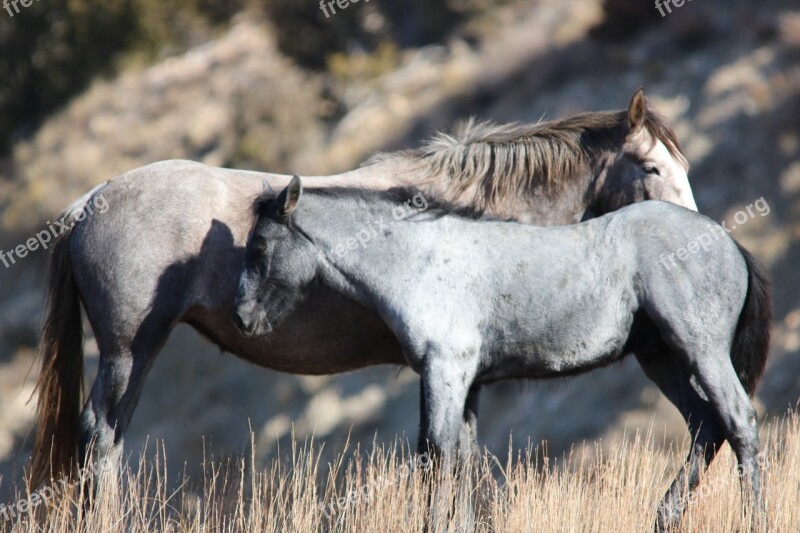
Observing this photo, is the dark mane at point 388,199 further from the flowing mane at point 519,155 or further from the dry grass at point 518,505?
the dry grass at point 518,505

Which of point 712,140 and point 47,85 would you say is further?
point 47,85

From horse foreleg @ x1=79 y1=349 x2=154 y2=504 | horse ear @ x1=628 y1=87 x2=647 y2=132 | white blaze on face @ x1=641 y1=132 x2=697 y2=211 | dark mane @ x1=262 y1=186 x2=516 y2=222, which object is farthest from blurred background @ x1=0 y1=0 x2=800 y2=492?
horse foreleg @ x1=79 y1=349 x2=154 y2=504

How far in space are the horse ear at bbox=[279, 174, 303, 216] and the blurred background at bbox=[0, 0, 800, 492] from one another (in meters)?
1.98

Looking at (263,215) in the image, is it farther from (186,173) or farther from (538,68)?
(538,68)

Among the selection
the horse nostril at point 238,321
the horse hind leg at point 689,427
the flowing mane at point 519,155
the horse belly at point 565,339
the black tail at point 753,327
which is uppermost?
the flowing mane at point 519,155

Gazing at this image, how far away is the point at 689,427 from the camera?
17.6 feet

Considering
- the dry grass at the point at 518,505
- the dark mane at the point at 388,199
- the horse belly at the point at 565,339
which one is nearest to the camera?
the dry grass at the point at 518,505

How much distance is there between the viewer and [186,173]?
6.32 meters

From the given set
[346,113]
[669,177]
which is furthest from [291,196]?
[346,113]

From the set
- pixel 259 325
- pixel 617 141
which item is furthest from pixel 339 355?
pixel 617 141

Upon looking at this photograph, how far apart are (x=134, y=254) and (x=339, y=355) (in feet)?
4.88

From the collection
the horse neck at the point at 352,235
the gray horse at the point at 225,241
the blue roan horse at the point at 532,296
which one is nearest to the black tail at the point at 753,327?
the blue roan horse at the point at 532,296

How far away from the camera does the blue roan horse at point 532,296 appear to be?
16.4 feet

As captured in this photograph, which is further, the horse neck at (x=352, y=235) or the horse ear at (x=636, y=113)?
the horse ear at (x=636, y=113)
